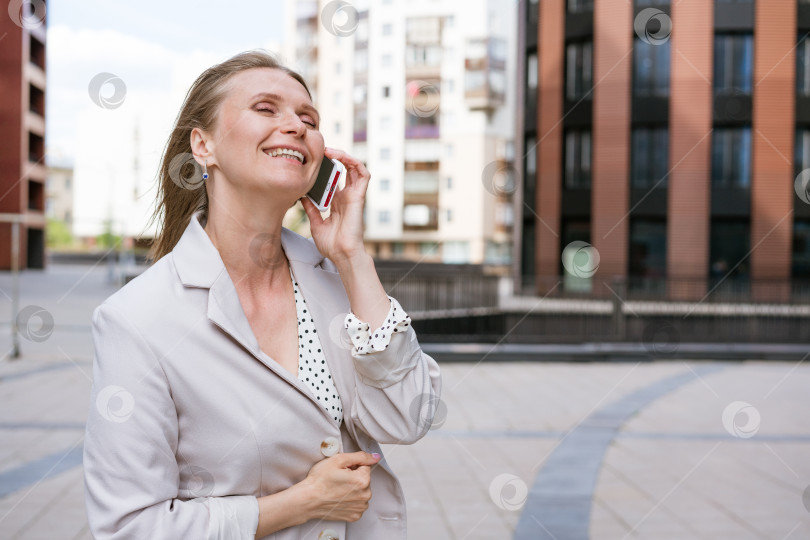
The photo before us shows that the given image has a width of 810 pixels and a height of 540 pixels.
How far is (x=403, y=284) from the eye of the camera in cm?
1239

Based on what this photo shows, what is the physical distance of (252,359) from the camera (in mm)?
1679

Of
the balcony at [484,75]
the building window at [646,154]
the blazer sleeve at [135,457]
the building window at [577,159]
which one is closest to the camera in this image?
the blazer sleeve at [135,457]

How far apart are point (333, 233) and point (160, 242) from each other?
0.50 metres

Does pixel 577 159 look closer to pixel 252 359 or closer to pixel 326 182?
pixel 326 182

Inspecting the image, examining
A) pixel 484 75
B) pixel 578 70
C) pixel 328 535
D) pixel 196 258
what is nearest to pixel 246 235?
pixel 196 258

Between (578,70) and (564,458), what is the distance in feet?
79.0

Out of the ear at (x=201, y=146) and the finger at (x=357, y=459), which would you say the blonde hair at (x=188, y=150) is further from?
the finger at (x=357, y=459)

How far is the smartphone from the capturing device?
6.16ft

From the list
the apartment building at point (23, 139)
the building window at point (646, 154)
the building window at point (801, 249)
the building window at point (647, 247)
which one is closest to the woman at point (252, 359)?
the building window at point (647, 247)

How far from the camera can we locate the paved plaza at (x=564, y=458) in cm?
473

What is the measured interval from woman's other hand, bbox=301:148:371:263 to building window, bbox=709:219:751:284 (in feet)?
88.6

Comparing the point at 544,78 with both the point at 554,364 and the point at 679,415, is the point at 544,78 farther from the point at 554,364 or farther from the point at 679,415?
the point at 679,415

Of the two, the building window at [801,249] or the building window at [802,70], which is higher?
the building window at [802,70]

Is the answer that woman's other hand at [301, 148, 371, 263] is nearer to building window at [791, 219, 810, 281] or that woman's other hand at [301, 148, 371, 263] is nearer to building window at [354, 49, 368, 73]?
building window at [791, 219, 810, 281]
